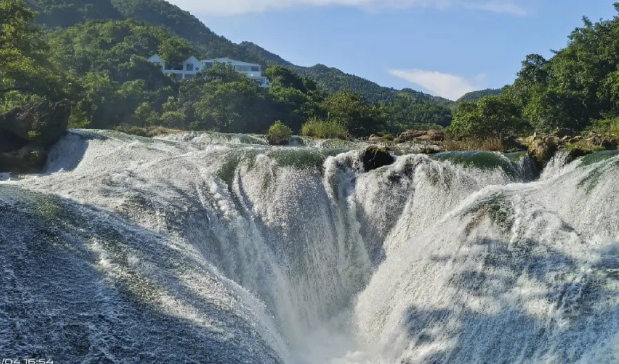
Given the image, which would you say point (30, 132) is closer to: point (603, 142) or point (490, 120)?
point (490, 120)

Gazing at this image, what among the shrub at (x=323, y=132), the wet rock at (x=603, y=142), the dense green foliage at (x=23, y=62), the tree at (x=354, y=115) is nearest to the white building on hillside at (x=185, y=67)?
the tree at (x=354, y=115)

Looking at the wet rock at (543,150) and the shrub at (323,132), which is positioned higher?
the shrub at (323,132)

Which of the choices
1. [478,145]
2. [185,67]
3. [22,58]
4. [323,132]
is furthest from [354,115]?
[185,67]

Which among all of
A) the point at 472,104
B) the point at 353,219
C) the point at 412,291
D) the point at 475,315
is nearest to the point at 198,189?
the point at 353,219

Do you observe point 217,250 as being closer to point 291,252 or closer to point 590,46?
point 291,252

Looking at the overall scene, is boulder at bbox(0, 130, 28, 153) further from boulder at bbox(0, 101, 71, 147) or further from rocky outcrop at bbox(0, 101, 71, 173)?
boulder at bbox(0, 101, 71, 147)

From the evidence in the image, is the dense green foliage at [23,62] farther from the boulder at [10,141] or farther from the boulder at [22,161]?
the boulder at [22,161]
